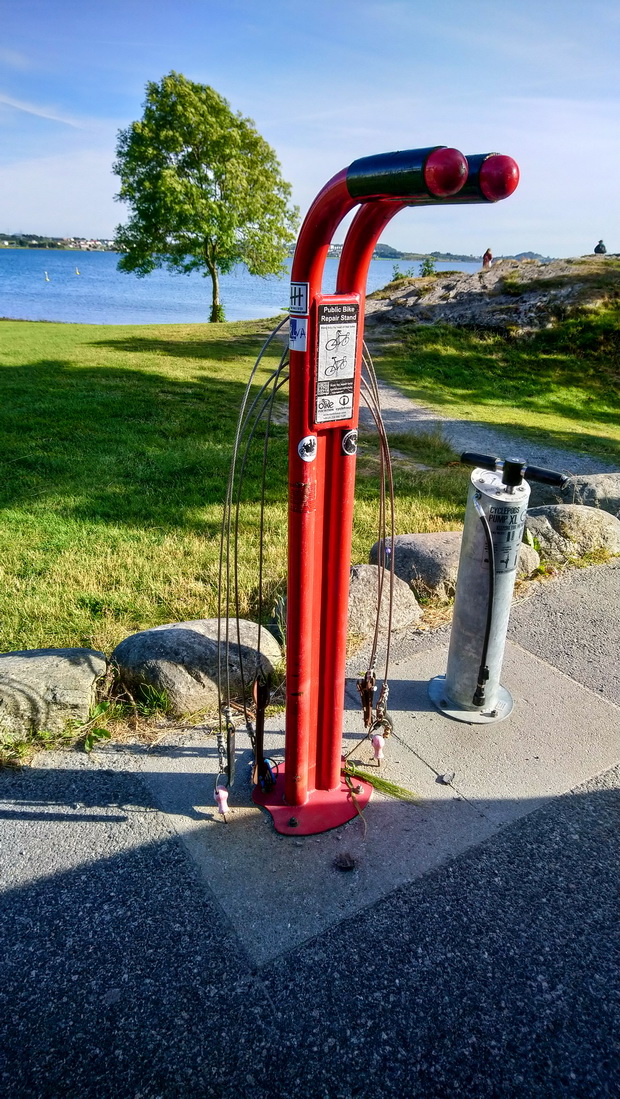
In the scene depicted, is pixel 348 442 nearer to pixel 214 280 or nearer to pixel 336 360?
pixel 336 360

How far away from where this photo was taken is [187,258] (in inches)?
1234

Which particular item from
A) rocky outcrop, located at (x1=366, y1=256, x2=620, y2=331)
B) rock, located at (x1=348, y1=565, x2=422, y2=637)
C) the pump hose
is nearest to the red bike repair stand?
the pump hose

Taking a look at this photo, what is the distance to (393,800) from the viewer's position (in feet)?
9.76

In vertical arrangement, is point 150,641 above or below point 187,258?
below

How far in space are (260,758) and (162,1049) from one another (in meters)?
1.06

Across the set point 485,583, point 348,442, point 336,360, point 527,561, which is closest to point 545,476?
point 485,583

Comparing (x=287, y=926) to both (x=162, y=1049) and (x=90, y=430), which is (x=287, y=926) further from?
(x=90, y=430)

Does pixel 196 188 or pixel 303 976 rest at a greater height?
pixel 196 188

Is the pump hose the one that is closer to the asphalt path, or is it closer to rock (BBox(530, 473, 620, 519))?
the asphalt path

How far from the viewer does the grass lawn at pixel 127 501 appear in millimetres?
4461

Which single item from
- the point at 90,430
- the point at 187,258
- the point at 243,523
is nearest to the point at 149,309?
the point at 187,258

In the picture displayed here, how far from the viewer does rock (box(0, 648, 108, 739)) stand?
10.4 feet

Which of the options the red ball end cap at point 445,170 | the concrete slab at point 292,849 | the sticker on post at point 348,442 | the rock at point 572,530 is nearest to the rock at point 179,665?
the concrete slab at point 292,849

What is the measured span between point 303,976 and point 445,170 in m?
2.44
